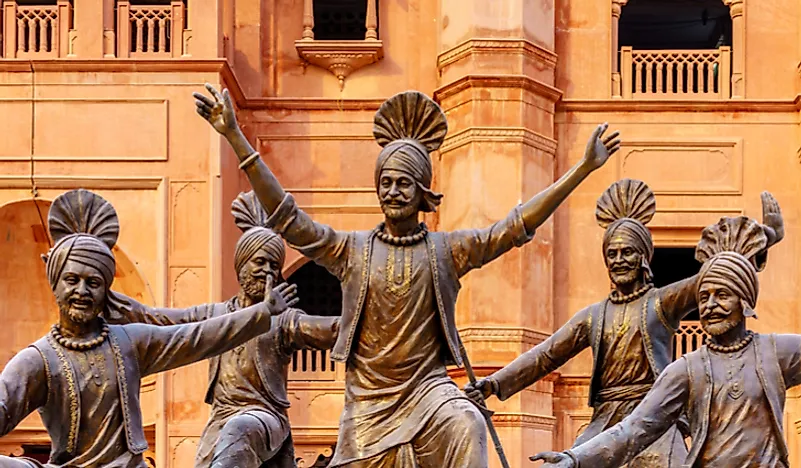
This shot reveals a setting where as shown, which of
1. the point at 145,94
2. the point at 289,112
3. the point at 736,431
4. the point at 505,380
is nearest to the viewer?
the point at 736,431

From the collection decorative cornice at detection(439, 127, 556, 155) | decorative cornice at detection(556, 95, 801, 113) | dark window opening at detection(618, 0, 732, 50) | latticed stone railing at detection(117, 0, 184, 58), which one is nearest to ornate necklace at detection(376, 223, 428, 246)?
latticed stone railing at detection(117, 0, 184, 58)

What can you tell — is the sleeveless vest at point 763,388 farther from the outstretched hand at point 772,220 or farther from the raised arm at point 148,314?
the raised arm at point 148,314

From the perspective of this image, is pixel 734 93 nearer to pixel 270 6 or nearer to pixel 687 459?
pixel 270 6

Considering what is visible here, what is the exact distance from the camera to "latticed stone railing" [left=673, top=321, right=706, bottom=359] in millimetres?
28781

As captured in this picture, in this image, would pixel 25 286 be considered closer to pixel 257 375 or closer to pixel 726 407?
pixel 257 375

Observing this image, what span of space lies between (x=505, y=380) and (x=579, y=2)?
17.7 m

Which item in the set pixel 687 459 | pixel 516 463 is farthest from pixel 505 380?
pixel 516 463

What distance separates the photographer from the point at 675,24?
33500 millimetres

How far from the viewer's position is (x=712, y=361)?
1184 cm

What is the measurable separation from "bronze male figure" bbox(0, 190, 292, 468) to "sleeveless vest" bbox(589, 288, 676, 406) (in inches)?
98.6

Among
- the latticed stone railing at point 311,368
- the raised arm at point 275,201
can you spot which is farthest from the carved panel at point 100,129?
the raised arm at point 275,201

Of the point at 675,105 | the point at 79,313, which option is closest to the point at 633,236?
the point at 79,313

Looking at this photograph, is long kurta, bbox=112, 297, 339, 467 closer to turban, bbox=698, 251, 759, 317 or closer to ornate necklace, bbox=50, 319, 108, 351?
ornate necklace, bbox=50, 319, 108, 351

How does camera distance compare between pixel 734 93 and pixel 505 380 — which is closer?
pixel 505 380
